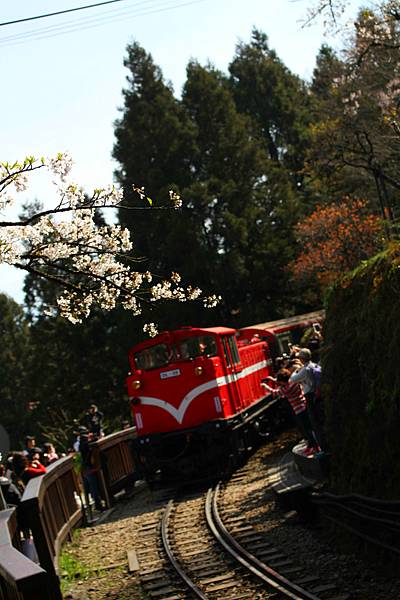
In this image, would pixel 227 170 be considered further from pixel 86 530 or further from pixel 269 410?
pixel 86 530

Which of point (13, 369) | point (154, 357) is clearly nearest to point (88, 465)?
point (154, 357)

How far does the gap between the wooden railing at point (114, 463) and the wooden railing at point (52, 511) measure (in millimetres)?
1475

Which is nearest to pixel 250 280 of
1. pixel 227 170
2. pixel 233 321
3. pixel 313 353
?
pixel 233 321

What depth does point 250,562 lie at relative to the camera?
11.1 metres

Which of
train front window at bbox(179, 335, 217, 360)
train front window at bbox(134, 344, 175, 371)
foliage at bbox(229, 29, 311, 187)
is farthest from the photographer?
foliage at bbox(229, 29, 311, 187)

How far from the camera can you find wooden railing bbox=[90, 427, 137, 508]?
18.3 metres

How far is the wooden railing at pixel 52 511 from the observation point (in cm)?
1055

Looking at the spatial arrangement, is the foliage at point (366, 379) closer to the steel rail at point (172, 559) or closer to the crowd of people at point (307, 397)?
the crowd of people at point (307, 397)

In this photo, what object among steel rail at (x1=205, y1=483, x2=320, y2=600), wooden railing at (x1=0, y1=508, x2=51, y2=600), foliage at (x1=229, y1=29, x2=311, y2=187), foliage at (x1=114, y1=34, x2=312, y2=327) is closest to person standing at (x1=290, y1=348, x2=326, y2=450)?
steel rail at (x1=205, y1=483, x2=320, y2=600)

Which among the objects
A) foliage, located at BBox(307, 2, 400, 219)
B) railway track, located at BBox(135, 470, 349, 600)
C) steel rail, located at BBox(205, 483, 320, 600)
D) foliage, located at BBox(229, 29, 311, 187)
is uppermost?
foliage, located at BBox(229, 29, 311, 187)

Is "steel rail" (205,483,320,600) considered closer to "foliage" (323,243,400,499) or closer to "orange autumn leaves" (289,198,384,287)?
"foliage" (323,243,400,499)

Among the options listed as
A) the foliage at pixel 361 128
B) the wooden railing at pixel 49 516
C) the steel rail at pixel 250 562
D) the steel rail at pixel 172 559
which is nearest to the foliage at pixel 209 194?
the foliage at pixel 361 128

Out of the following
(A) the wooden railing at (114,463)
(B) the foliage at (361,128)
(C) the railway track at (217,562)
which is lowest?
(C) the railway track at (217,562)

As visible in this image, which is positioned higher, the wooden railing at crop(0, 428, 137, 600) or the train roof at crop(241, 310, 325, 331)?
the train roof at crop(241, 310, 325, 331)
